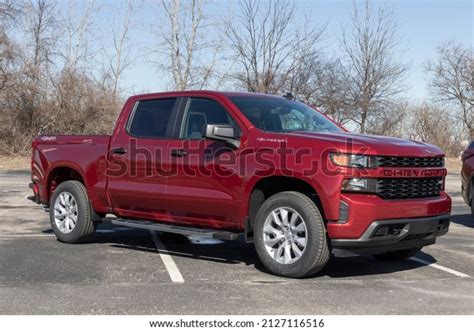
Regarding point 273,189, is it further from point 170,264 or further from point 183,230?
point 170,264

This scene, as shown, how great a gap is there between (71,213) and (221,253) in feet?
6.95

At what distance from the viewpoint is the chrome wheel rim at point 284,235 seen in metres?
6.13

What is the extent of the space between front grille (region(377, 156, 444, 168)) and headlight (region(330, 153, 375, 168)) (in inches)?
4.6

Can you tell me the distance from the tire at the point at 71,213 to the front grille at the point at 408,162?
398 cm

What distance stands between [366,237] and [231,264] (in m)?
1.80

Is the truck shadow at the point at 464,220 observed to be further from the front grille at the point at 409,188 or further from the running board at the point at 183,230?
the running board at the point at 183,230

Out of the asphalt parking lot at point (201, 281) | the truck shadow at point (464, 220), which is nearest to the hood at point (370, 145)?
the asphalt parking lot at point (201, 281)

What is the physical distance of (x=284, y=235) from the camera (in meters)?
6.21

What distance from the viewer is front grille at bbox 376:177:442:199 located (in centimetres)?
597

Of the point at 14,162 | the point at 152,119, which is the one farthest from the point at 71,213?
the point at 14,162

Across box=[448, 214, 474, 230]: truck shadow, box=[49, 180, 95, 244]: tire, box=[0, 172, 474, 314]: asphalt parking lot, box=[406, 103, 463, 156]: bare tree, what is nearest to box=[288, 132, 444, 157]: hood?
box=[0, 172, 474, 314]: asphalt parking lot

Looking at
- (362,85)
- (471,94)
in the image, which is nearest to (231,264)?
(362,85)

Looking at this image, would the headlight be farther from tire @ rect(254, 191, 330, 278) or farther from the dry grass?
the dry grass

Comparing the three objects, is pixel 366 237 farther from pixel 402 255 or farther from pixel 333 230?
pixel 402 255
